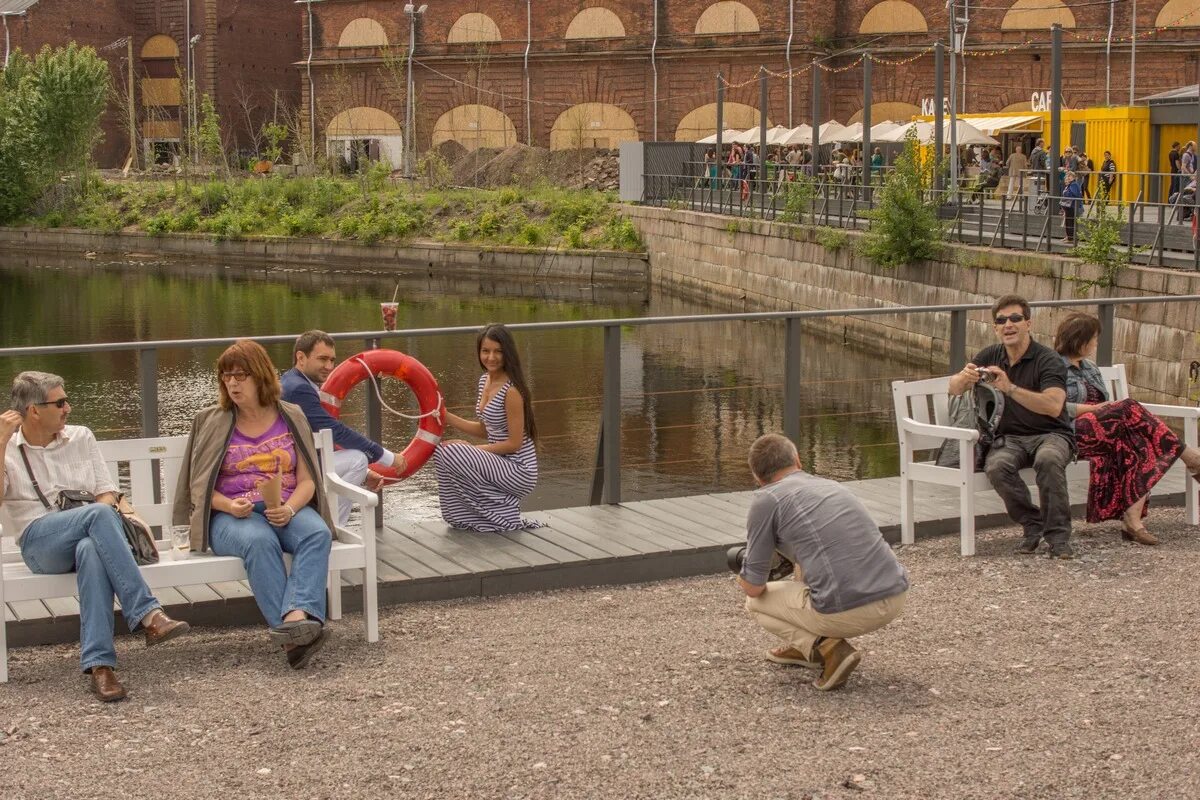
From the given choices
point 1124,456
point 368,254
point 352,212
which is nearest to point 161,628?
point 1124,456

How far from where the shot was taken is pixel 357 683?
18.1ft

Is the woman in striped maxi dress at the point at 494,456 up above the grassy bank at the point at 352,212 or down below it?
below

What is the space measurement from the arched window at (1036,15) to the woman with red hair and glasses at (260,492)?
49.4 meters

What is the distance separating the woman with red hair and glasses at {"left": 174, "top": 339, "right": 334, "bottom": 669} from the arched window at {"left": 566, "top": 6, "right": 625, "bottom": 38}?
52706 millimetres

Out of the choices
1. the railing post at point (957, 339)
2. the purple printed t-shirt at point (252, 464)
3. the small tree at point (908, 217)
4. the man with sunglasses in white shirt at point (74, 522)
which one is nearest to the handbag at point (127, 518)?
the man with sunglasses in white shirt at point (74, 522)

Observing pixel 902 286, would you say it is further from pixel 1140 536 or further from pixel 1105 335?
pixel 1140 536

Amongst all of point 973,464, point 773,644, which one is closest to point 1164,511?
point 973,464

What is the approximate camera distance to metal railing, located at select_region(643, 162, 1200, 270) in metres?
21.9

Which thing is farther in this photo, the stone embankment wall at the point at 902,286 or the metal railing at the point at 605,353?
the stone embankment wall at the point at 902,286

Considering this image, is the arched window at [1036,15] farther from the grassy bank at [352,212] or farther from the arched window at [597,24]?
the grassy bank at [352,212]

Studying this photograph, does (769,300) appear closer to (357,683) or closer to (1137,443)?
(1137,443)

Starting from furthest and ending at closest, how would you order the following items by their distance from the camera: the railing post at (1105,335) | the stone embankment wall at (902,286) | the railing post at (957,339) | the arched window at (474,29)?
the arched window at (474,29) → the stone embankment wall at (902,286) → the railing post at (1105,335) → the railing post at (957,339)

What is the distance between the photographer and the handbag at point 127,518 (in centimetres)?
574

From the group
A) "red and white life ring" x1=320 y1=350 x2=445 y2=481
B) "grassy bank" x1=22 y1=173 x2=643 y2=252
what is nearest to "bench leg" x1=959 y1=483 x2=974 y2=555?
"red and white life ring" x1=320 y1=350 x2=445 y2=481
